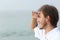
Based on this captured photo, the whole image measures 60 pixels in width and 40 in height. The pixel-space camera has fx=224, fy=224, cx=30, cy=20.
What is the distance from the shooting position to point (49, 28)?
1167mm

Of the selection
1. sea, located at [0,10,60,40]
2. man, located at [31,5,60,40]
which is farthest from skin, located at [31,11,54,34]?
sea, located at [0,10,60,40]

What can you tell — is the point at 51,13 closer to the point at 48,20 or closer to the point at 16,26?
the point at 48,20

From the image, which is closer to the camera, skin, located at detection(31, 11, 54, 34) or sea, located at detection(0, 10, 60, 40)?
skin, located at detection(31, 11, 54, 34)

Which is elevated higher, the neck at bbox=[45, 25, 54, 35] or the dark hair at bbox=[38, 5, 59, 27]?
the dark hair at bbox=[38, 5, 59, 27]

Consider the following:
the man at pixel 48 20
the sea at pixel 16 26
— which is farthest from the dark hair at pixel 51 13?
the sea at pixel 16 26

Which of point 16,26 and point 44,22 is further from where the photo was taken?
point 16,26

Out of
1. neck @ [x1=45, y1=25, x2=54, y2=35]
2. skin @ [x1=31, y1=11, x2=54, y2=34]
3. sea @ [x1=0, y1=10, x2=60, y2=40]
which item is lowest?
sea @ [x1=0, y1=10, x2=60, y2=40]

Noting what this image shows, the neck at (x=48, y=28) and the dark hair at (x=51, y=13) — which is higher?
the dark hair at (x=51, y=13)

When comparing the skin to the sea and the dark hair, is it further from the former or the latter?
the sea

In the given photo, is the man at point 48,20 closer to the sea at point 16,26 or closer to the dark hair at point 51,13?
the dark hair at point 51,13

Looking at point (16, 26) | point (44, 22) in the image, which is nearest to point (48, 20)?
point (44, 22)

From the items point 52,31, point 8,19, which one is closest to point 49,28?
point 52,31

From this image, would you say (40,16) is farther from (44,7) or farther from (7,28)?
(7,28)

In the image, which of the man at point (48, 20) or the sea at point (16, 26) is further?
the sea at point (16, 26)
